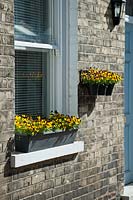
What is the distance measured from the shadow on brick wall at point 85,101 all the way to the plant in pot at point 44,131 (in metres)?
0.24

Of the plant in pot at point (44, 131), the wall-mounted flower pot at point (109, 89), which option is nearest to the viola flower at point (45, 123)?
the plant in pot at point (44, 131)

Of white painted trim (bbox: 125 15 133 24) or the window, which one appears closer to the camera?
the window

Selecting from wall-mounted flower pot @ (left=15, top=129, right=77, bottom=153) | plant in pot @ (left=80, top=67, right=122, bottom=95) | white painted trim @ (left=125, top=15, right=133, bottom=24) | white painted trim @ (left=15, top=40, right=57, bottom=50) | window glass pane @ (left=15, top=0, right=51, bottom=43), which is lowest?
wall-mounted flower pot @ (left=15, top=129, right=77, bottom=153)

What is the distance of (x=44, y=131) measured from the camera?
15.2 ft

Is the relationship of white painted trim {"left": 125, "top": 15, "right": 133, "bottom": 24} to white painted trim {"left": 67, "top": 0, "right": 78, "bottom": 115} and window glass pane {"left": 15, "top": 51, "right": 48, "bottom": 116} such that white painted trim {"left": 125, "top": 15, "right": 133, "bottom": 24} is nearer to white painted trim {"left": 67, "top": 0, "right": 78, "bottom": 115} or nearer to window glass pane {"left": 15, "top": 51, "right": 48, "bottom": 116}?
white painted trim {"left": 67, "top": 0, "right": 78, "bottom": 115}

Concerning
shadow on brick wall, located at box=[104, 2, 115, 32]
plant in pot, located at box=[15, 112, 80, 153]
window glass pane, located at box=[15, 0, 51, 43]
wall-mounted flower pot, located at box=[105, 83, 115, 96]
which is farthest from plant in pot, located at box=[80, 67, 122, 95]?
shadow on brick wall, located at box=[104, 2, 115, 32]

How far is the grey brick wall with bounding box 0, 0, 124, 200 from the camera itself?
14.1 feet

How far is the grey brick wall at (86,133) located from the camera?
431 cm

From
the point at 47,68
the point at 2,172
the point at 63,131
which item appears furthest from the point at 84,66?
the point at 2,172

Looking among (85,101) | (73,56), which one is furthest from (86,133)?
(73,56)

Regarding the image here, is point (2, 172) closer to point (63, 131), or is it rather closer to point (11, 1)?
point (63, 131)

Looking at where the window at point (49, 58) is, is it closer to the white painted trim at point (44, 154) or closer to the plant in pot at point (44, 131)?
the plant in pot at point (44, 131)

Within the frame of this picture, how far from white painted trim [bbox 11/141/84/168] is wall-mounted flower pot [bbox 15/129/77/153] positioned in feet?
0.15

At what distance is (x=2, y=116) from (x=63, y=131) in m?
0.89
